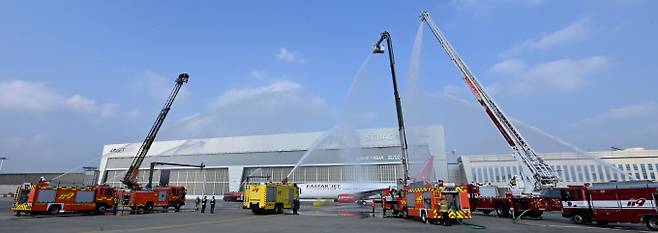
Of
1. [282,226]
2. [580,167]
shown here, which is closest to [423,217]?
[282,226]

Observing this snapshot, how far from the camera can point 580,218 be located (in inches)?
941

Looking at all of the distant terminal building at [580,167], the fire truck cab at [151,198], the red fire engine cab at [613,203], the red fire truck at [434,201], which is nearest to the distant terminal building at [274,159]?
the distant terminal building at [580,167]

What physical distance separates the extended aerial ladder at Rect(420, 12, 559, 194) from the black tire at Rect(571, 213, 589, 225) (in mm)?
13282

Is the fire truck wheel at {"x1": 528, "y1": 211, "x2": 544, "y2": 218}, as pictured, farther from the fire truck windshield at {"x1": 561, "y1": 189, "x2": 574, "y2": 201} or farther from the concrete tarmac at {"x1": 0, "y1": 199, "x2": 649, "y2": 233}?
Answer: the fire truck windshield at {"x1": 561, "y1": 189, "x2": 574, "y2": 201}

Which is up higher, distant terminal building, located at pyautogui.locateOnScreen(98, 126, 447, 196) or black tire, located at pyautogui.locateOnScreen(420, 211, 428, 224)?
distant terminal building, located at pyautogui.locateOnScreen(98, 126, 447, 196)

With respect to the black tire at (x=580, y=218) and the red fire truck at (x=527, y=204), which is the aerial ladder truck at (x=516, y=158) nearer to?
the red fire truck at (x=527, y=204)

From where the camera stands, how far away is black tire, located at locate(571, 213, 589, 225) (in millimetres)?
23447

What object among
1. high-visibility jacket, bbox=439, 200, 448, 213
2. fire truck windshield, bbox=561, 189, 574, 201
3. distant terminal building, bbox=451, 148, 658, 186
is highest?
distant terminal building, bbox=451, 148, 658, 186

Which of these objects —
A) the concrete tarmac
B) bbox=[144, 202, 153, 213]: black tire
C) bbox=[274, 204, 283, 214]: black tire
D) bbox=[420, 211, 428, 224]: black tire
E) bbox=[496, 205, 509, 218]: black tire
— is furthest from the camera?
bbox=[144, 202, 153, 213]: black tire

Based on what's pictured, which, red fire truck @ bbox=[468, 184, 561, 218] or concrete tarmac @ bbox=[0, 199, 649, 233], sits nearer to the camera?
concrete tarmac @ bbox=[0, 199, 649, 233]

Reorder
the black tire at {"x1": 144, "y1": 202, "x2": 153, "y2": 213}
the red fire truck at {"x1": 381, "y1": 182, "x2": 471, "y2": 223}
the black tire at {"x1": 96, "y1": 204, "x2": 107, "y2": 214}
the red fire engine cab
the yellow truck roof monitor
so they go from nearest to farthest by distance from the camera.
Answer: the red fire engine cab < the red fire truck at {"x1": 381, "y1": 182, "x2": 471, "y2": 223} < the yellow truck roof monitor < the black tire at {"x1": 96, "y1": 204, "x2": 107, "y2": 214} < the black tire at {"x1": 144, "y1": 202, "x2": 153, "y2": 213}

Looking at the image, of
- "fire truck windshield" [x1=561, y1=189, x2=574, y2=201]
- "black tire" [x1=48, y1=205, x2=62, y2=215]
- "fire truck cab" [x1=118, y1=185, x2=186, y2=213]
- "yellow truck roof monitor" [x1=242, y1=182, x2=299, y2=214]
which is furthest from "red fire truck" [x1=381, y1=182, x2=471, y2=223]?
"black tire" [x1=48, y1=205, x2=62, y2=215]

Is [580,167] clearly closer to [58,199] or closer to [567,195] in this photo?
[567,195]

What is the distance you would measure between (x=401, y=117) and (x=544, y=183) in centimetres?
2053
